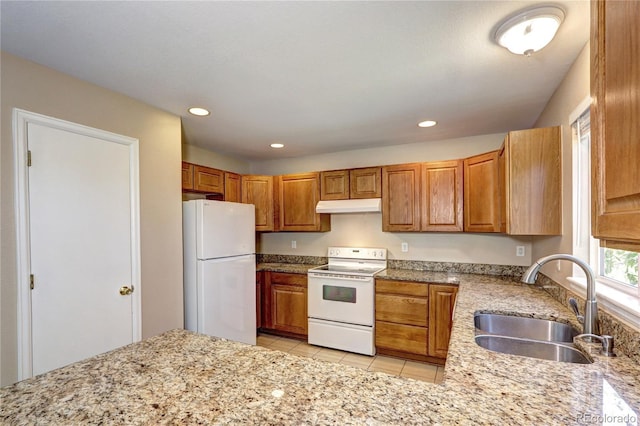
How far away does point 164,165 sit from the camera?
245cm

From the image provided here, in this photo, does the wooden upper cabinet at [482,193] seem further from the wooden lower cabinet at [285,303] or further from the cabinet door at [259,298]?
the cabinet door at [259,298]

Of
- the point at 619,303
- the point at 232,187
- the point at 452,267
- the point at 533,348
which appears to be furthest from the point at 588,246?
the point at 232,187

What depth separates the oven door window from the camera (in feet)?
10.6

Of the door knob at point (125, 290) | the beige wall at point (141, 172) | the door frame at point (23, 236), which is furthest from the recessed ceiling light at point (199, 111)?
the door knob at point (125, 290)

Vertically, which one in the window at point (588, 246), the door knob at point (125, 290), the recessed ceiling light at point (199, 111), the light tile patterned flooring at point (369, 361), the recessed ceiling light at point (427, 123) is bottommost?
the light tile patterned flooring at point (369, 361)

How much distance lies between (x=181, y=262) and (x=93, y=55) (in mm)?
1625

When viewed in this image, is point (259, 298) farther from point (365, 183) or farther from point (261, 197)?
point (365, 183)

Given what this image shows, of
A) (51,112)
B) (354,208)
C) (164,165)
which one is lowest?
(354,208)

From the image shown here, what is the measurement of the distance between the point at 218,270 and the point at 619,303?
2.82m

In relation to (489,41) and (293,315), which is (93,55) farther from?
(293,315)

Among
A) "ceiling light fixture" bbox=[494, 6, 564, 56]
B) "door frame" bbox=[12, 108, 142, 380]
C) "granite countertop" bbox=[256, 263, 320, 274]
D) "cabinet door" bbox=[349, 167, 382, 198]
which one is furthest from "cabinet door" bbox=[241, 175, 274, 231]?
"ceiling light fixture" bbox=[494, 6, 564, 56]

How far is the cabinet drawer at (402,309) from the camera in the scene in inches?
117

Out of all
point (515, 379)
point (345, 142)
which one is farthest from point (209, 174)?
point (515, 379)

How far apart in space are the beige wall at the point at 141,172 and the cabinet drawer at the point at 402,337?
199 centimetres
